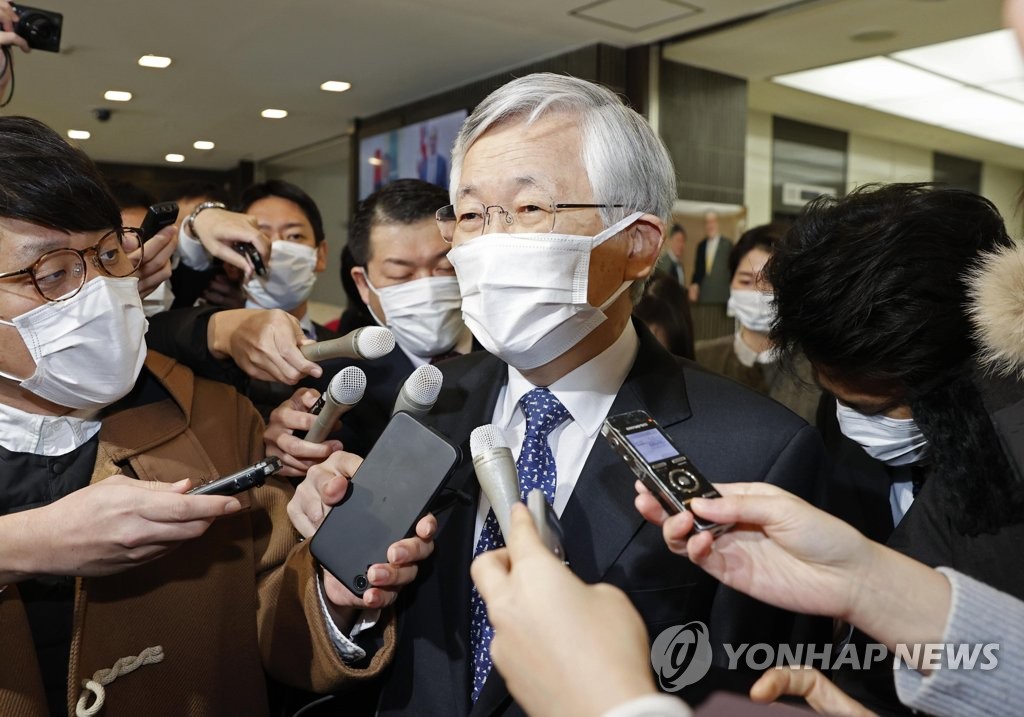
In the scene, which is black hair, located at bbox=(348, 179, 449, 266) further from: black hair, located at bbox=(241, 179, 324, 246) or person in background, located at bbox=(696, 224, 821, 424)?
person in background, located at bbox=(696, 224, 821, 424)

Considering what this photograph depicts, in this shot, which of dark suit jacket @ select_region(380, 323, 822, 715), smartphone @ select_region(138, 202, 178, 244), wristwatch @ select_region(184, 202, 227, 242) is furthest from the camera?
wristwatch @ select_region(184, 202, 227, 242)

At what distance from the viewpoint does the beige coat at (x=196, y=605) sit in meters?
1.34

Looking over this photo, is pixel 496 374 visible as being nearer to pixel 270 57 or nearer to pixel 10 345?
pixel 10 345

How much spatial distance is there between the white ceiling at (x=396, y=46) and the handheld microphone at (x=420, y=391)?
3.99 m

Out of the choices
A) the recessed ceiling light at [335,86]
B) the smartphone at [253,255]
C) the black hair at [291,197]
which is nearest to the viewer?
the smartphone at [253,255]

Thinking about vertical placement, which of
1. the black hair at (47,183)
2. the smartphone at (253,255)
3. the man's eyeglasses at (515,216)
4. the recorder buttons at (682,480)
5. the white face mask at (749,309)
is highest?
the black hair at (47,183)

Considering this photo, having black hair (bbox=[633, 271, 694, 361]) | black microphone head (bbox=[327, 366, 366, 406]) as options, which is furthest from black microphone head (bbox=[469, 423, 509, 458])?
black hair (bbox=[633, 271, 694, 361])

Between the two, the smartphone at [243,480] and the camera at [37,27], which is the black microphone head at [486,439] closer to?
the smartphone at [243,480]

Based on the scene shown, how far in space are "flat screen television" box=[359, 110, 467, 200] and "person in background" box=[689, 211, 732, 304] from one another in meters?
1.97

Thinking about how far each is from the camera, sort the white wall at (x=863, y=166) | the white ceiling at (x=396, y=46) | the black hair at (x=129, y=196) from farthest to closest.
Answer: the white wall at (x=863, y=166)
the white ceiling at (x=396, y=46)
the black hair at (x=129, y=196)

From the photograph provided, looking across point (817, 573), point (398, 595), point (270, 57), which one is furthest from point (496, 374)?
point (270, 57)

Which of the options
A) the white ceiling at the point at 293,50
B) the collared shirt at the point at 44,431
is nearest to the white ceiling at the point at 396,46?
the white ceiling at the point at 293,50

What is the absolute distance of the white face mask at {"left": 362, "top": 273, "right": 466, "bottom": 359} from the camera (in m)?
2.38

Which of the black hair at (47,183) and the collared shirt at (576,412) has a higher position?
the black hair at (47,183)
